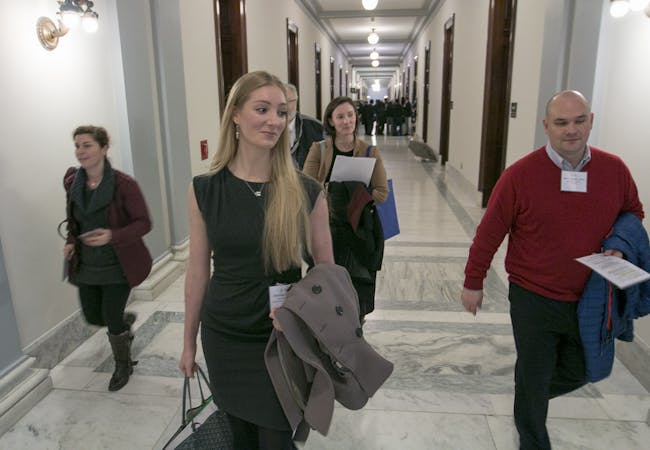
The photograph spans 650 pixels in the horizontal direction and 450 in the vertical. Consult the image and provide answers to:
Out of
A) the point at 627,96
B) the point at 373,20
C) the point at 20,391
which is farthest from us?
the point at 373,20

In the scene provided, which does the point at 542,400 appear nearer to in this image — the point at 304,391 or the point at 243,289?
the point at 304,391

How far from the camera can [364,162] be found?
2.93m

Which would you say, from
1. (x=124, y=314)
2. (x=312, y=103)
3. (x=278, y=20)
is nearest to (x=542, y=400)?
(x=124, y=314)

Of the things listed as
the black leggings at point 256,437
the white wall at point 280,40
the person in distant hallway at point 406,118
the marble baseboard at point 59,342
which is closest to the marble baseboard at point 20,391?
the marble baseboard at point 59,342

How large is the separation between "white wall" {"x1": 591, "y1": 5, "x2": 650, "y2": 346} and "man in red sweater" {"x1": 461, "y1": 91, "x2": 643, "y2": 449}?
1.14 metres

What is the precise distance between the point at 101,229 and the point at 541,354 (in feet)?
7.27

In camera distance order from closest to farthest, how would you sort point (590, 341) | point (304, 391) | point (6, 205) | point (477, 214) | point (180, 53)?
1. point (304, 391)
2. point (590, 341)
3. point (6, 205)
4. point (180, 53)
5. point (477, 214)

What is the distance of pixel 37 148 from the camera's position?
303 cm

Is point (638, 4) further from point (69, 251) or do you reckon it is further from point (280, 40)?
point (280, 40)

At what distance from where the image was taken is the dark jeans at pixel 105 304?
2857 mm

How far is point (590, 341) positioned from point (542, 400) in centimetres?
35

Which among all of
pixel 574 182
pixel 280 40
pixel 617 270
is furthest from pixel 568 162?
pixel 280 40

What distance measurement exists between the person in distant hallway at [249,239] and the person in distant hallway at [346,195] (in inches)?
46.6

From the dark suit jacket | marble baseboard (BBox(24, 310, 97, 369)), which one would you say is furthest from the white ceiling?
the dark suit jacket
